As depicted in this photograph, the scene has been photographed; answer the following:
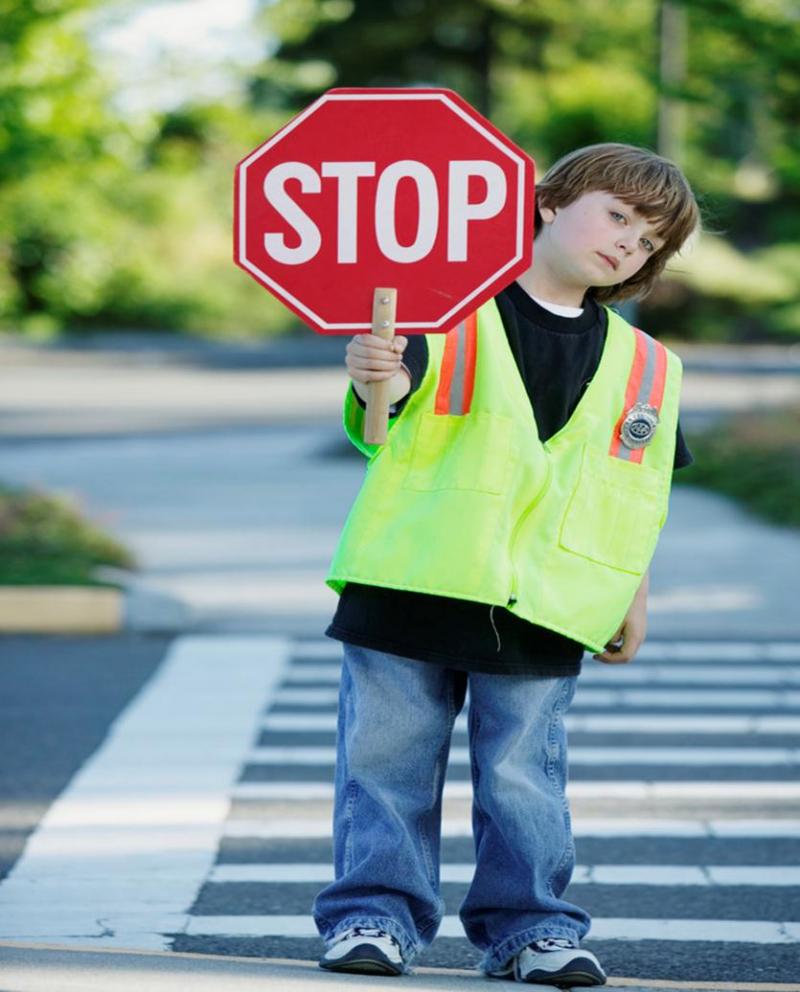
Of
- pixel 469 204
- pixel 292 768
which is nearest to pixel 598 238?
pixel 469 204

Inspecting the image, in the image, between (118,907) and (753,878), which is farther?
(753,878)

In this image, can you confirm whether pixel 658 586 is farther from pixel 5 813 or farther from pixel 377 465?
pixel 377 465

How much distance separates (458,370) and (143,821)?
2630mm

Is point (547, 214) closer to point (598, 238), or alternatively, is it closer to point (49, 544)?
point (598, 238)

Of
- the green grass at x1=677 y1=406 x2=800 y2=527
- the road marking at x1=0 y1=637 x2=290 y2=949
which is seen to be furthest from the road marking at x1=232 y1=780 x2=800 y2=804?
the green grass at x1=677 y1=406 x2=800 y2=527

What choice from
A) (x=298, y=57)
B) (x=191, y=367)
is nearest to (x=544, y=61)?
(x=298, y=57)

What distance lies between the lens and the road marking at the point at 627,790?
633 cm

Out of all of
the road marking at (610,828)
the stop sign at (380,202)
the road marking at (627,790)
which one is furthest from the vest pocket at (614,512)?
the road marking at (627,790)

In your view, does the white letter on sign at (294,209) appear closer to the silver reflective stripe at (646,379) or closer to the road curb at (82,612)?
the silver reflective stripe at (646,379)

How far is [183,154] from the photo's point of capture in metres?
47.3

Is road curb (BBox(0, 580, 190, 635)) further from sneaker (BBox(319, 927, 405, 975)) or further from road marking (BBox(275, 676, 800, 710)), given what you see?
sneaker (BBox(319, 927, 405, 975))

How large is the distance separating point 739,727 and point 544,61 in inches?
1681

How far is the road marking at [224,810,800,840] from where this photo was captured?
582 cm

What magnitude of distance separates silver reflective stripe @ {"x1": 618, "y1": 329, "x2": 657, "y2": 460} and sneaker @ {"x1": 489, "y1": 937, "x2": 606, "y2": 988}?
996 millimetres
